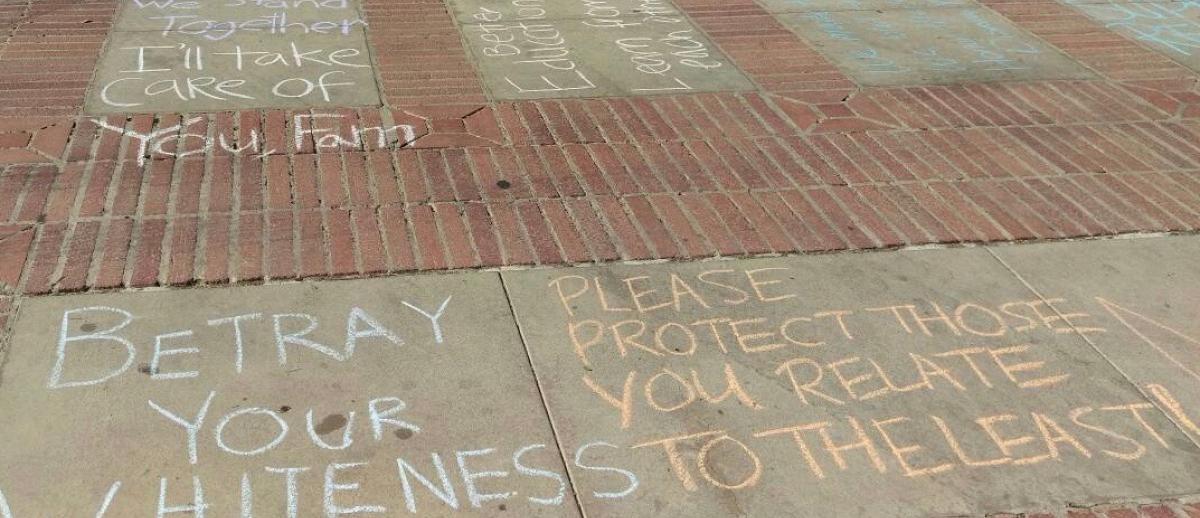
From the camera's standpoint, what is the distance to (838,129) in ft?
15.8

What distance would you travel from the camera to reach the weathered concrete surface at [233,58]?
4734 mm

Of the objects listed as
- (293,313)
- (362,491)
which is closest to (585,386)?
(362,491)

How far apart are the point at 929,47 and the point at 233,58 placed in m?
3.83

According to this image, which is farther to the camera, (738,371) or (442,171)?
(442,171)

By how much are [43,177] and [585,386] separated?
2.37 meters

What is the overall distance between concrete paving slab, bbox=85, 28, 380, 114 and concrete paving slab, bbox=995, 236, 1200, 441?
3.02 meters

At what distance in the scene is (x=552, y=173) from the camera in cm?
423

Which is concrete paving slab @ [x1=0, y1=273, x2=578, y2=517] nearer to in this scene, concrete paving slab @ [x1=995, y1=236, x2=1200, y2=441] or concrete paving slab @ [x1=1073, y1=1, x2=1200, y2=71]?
concrete paving slab @ [x1=995, y1=236, x2=1200, y2=441]

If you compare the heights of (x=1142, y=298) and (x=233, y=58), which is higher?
(x=1142, y=298)

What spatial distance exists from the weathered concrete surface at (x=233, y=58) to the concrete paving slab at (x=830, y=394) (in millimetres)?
2003

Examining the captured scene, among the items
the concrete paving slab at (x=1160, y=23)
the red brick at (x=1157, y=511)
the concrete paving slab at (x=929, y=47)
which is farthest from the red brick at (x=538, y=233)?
→ the concrete paving slab at (x=1160, y=23)

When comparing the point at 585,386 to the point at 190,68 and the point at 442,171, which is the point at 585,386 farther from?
the point at 190,68

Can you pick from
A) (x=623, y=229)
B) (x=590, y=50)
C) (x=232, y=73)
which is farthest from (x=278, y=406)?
(x=590, y=50)

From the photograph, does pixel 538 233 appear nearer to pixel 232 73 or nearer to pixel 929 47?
pixel 232 73
